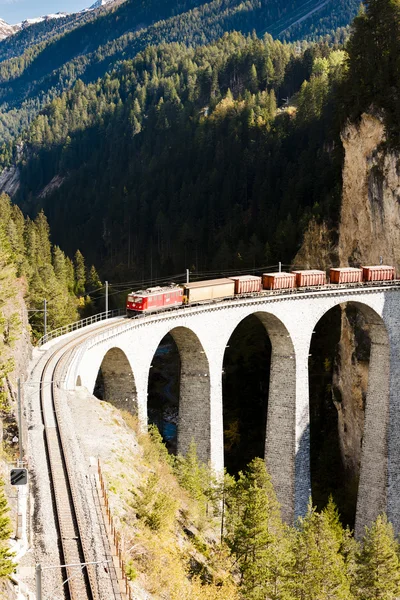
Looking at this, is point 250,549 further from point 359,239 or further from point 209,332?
point 359,239

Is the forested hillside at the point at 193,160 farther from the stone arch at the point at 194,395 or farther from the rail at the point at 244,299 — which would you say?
the stone arch at the point at 194,395

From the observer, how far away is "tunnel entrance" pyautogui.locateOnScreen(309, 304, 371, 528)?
57.2 metres

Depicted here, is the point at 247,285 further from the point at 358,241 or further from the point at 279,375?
the point at 358,241

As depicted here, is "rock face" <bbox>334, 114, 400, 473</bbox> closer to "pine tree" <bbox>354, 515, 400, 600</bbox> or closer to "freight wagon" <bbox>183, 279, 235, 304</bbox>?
"freight wagon" <bbox>183, 279, 235, 304</bbox>

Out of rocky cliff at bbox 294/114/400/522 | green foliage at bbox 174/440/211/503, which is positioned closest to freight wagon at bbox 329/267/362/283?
rocky cliff at bbox 294/114/400/522

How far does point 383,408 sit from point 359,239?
18411 mm

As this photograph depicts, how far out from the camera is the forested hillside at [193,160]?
9044cm

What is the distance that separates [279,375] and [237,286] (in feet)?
25.2

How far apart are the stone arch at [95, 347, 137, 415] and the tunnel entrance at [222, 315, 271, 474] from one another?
28.9m

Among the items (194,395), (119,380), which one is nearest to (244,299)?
(194,395)

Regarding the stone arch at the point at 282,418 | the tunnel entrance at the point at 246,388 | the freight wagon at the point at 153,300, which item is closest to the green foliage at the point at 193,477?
the stone arch at the point at 282,418

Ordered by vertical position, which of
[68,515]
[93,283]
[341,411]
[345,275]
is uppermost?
[93,283]

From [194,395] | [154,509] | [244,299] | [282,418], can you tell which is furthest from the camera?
[282,418]

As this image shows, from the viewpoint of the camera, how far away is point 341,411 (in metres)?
61.8
